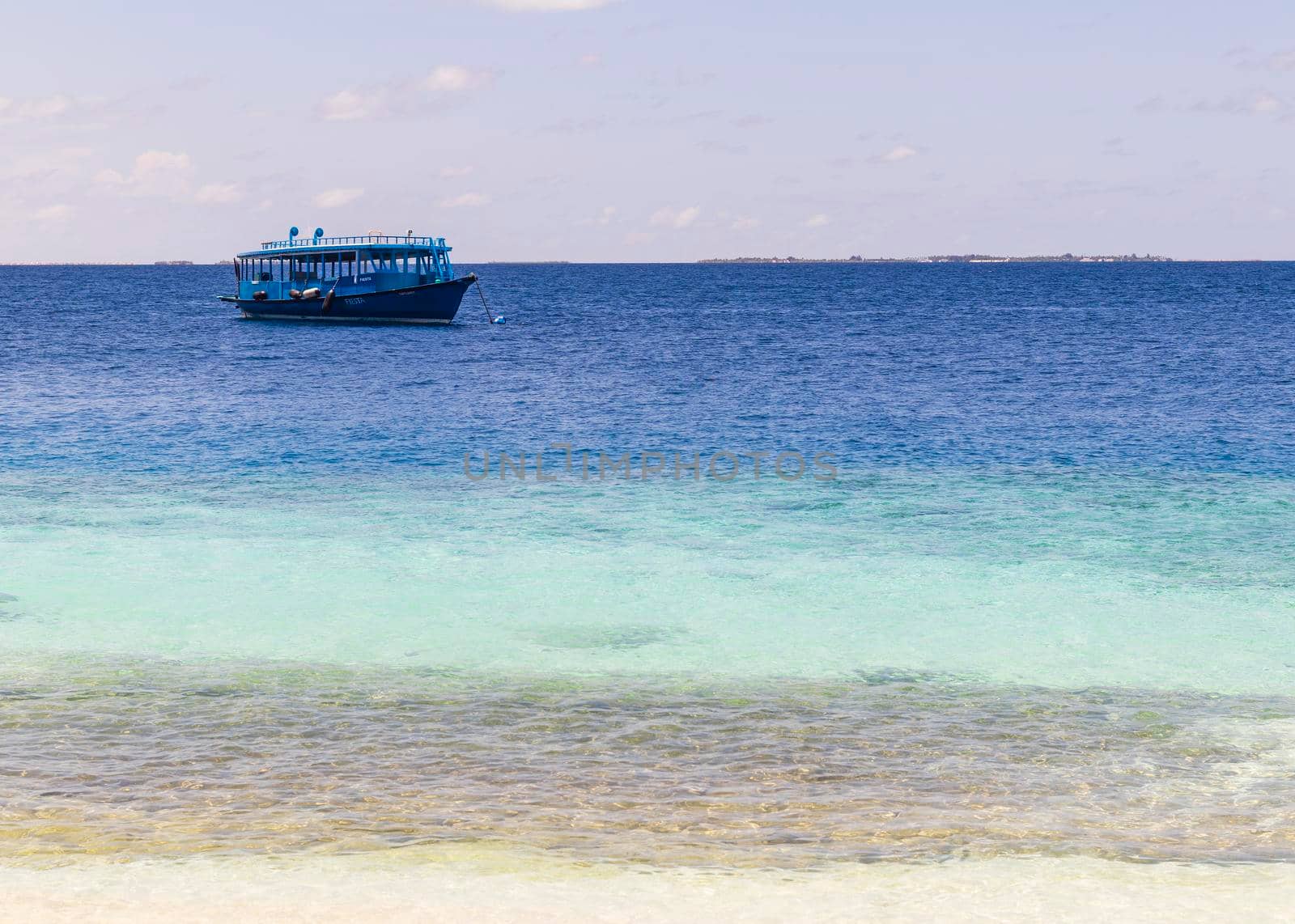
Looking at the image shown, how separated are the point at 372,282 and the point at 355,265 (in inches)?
76.9

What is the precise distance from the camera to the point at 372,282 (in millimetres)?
72938

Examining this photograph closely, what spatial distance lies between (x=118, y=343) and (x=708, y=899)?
221 feet

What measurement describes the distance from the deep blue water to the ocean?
1.44ft

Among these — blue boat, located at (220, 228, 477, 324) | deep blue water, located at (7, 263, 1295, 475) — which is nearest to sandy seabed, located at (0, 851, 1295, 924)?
deep blue water, located at (7, 263, 1295, 475)

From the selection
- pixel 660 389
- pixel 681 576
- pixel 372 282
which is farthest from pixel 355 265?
pixel 681 576

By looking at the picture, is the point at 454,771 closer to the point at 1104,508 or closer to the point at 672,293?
the point at 1104,508

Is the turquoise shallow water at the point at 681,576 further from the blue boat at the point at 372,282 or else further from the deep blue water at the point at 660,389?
the blue boat at the point at 372,282

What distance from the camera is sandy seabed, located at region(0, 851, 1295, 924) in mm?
7258

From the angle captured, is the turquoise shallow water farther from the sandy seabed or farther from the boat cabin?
the boat cabin

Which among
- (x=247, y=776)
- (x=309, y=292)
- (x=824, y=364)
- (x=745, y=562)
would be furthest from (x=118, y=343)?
(x=247, y=776)

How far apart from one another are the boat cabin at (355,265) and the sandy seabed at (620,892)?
215ft

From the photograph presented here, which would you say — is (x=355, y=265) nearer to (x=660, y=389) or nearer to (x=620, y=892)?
(x=660, y=389)

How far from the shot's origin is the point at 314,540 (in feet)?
63.5

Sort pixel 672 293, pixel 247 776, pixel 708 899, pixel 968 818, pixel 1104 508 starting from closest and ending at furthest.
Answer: pixel 708 899
pixel 968 818
pixel 247 776
pixel 1104 508
pixel 672 293
